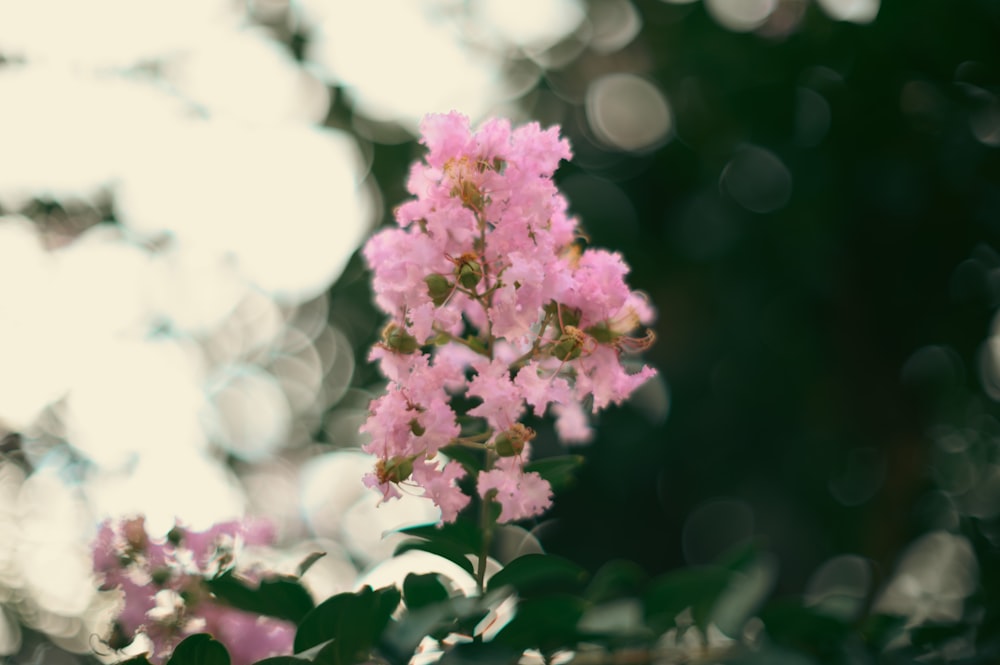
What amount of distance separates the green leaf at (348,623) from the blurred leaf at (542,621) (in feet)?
0.51

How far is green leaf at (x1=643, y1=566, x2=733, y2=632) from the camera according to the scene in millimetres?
1284

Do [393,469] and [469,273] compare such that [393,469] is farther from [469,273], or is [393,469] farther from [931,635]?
[931,635]

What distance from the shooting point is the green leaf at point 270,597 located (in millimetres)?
1243

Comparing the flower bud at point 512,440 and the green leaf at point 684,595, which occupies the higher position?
the flower bud at point 512,440

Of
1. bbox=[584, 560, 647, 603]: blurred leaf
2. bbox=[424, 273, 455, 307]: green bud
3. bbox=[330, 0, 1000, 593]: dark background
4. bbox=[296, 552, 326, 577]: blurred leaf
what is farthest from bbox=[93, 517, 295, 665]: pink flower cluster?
bbox=[330, 0, 1000, 593]: dark background

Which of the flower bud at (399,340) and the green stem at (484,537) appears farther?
the flower bud at (399,340)

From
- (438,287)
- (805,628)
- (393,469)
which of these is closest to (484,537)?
(393,469)

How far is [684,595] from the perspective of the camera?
4.26 ft

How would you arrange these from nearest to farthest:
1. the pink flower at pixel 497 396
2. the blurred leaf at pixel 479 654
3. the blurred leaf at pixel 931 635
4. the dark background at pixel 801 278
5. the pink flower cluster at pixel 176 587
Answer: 1. the blurred leaf at pixel 479 654
2. the pink flower at pixel 497 396
3. the blurred leaf at pixel 931 635
4. the pink flower cluster at pixel 176 587
5. the dark background at pixel 801 278

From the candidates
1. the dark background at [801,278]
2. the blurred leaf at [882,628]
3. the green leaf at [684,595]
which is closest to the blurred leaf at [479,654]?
the green leaf at [684,595]

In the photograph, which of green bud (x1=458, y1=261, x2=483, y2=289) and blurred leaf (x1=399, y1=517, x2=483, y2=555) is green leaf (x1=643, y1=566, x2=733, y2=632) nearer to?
blurred leaf (x1=399, y1=517, x2=483, y2=555)

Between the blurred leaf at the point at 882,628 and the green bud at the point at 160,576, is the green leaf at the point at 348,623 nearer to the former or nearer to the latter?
the green bud at the point at 160,576

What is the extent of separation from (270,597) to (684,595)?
61 cm

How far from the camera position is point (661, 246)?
187 inches
